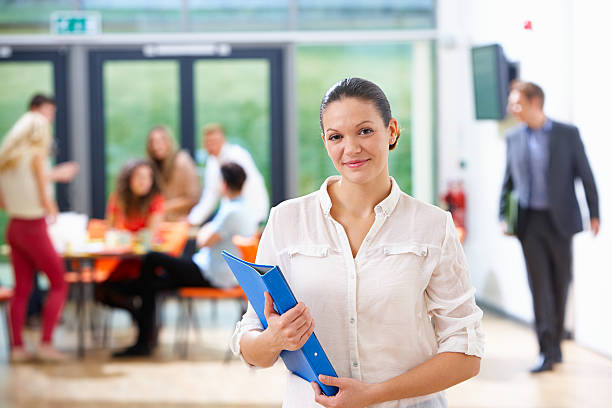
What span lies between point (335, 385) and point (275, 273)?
0.97 ft

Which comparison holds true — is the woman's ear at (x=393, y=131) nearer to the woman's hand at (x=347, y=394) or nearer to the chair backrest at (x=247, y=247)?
the woman's hand at (x=347, y=394)

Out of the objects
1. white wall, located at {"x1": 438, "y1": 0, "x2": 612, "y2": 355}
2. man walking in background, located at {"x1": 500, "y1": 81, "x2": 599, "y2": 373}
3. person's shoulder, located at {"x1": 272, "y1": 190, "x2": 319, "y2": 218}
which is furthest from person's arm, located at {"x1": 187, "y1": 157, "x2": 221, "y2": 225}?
person's shoulder, located at {"x1": 272, "y1": 190, "x2": 319, "y2": 218}

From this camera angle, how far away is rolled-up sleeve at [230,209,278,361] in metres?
1.78

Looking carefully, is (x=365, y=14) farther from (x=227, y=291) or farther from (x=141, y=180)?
(x=227, y=291)

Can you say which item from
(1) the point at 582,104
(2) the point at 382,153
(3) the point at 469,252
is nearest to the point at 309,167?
(3) the point at 469,252

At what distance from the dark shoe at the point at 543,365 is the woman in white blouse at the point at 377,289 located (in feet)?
13.4

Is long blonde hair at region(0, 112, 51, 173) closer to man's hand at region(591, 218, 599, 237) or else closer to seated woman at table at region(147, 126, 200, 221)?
seated woman at table at region(147, 126, 200, 221)

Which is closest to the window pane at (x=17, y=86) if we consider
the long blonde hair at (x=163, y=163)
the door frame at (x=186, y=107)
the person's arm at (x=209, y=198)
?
the door frame at (x=186, y=107)

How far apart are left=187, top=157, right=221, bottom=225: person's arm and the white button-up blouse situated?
669cm

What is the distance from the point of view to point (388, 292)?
1.71m

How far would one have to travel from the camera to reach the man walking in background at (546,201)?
555cm

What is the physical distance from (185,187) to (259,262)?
686 cm

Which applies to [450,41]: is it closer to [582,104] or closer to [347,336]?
[582,104]

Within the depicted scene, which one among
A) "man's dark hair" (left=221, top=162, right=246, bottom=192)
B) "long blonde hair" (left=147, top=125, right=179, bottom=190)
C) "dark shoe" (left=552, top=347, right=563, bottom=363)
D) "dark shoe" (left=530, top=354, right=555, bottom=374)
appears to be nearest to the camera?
"dark shoe" (left=530, top=354, right=555, bottom=374)
